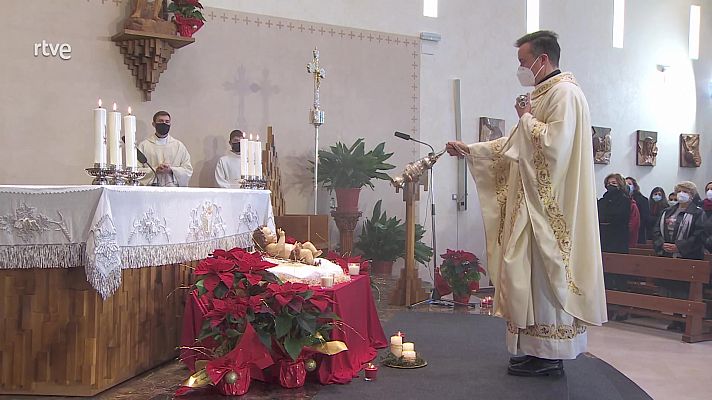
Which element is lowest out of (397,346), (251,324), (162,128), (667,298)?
(667,298)

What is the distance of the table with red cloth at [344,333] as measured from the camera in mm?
3654

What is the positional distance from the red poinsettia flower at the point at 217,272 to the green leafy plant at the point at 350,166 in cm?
473

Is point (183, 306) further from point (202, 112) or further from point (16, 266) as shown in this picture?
point (202, 112)

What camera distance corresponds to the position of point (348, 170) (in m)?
8.18

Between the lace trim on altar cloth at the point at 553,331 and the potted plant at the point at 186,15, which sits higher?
the potted plant at the point at 186,15

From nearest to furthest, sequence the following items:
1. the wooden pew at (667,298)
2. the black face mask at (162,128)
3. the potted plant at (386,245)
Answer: the black face mask at (162,128)
the wooden pew at (667,298)
the potted plant at (386,245)

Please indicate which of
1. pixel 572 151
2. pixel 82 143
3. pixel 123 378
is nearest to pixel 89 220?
pixel 123 378

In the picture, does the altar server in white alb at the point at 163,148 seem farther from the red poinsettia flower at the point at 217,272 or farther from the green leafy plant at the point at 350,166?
the red poinsettia flower at the point at 217,272

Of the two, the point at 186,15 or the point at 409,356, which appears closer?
the point at 409,356

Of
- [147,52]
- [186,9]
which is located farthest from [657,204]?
[147,52]

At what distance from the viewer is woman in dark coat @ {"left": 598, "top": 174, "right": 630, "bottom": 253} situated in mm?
8250

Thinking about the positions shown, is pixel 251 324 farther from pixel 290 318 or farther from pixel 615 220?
pixel 615 220

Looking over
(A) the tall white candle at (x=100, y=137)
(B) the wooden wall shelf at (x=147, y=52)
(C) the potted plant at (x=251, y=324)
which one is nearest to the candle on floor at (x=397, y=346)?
(C) the potted plant at (x=251, y=324)

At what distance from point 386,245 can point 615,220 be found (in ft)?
9.43
